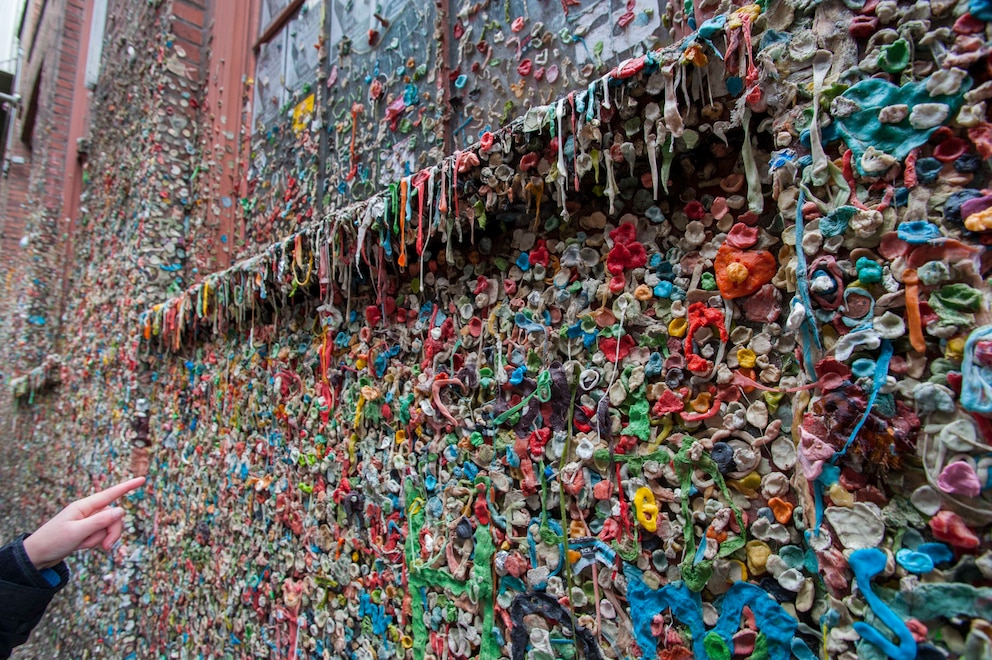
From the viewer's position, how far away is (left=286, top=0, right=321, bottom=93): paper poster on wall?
1997mm

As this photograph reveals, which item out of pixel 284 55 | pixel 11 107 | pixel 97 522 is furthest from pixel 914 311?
pixel 11 107

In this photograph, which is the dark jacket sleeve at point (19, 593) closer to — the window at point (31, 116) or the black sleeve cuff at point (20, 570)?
the black sleeve cuff at point (20, 570)

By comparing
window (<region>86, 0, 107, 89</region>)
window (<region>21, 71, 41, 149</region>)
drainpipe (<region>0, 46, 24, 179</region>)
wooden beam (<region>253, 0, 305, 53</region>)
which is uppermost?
drainpipe (<region>0, 46, 24, 179</region>)

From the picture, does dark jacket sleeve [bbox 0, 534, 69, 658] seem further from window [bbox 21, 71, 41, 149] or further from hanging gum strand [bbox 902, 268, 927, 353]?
window [bbox 21, 71, 41, 149]

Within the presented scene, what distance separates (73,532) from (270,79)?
200cm

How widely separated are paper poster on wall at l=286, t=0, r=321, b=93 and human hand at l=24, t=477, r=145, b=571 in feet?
5.34

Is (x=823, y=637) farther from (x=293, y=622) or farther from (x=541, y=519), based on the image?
(x=293, y=622)

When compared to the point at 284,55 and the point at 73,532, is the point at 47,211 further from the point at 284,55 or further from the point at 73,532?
the point at 73,532

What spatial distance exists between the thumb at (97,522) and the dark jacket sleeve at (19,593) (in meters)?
0.08

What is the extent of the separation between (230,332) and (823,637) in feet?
6.92

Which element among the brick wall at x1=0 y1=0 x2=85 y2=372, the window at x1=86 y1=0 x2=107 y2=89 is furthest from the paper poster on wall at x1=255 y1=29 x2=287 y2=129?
the brick wall at x1=0 y1=0 x2=85 y2=372

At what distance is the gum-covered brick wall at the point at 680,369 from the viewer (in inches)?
21.8

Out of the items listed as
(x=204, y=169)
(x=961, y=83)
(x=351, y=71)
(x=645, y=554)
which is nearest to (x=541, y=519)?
(x=645, y=554)

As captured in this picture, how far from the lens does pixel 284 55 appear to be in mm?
2199
